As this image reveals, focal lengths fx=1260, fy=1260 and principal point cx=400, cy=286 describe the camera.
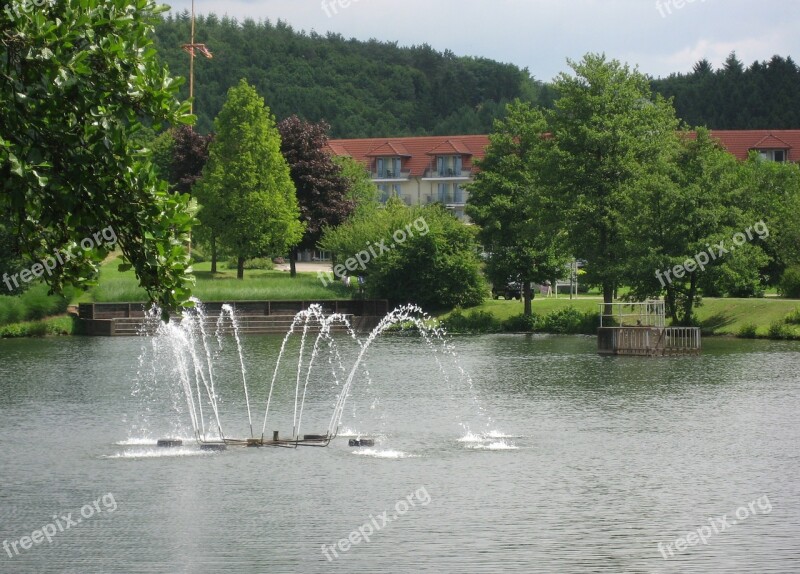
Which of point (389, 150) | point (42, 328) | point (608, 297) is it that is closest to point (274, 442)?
point (42, 328)

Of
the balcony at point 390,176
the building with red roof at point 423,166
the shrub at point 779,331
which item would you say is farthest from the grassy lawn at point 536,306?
the balcony at point 390,176

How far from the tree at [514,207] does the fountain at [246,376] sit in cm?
614

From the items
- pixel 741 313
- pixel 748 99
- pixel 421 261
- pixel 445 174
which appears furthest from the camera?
pixel 748 99

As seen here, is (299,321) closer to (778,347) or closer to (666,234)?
(666,234)

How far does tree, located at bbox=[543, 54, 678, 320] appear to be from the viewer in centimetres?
6869

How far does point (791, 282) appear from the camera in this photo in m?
70.6

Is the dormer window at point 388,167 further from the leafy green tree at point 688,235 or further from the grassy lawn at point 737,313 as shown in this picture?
the leafy green tree at point 688,235

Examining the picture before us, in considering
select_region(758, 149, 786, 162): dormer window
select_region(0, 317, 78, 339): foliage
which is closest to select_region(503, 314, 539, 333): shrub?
select_region(0, 317, 78, 339): foliage

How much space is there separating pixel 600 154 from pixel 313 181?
3305 cm

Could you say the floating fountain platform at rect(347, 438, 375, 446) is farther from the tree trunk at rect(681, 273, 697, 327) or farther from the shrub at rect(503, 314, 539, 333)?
the shrub at rect(503, 314, 539, 333)

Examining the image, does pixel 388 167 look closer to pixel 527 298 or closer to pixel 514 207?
pixel 514 207

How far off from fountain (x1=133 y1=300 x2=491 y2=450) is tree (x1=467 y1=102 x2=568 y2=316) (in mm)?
6136

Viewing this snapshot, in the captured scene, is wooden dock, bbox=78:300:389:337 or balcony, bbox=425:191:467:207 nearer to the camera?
wooden dock, bbox=78:300:389:337
